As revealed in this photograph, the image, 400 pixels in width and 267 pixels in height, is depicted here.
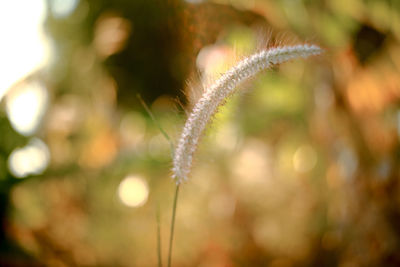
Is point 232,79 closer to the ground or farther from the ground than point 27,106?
farther from the ground

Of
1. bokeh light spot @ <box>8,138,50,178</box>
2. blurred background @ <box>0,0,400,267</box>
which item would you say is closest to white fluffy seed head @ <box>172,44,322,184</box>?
blurred background @ <box>0,0,400,267</box>

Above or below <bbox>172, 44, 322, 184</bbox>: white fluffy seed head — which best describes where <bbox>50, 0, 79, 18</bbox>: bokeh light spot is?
below

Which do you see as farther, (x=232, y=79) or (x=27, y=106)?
(x=27, y=106)

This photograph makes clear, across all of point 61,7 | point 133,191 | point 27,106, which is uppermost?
point 61,7

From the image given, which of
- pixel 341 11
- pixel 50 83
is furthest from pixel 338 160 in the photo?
pixel 50 83

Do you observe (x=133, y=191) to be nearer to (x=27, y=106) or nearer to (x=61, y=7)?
(x=27, y=106)

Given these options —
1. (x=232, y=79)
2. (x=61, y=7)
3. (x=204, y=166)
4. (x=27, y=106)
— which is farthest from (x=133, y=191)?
(x=232, y=79)

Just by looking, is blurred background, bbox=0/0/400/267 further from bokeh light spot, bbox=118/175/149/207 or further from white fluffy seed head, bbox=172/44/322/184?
white fluffy seed head, bbox=172/44/322/184
